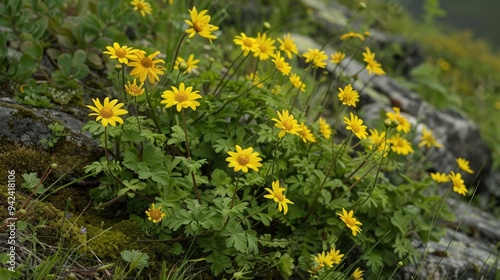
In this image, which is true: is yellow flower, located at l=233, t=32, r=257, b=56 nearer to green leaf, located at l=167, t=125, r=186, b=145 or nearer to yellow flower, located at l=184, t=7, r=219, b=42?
yellow flower, located at l=184, t=7, r=219, b=42

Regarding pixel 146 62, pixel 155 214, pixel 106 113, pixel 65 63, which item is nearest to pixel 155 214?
pixel 155 214

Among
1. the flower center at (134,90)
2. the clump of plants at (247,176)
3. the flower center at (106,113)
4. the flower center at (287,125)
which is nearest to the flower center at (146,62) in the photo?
the clump of plants at (247,176)

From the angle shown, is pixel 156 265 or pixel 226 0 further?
pixel 226 0

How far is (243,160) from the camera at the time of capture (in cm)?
200

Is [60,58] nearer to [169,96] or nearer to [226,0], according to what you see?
[169,96]

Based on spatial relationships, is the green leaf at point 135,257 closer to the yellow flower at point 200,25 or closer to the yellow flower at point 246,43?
the yellow flower at point 200,25

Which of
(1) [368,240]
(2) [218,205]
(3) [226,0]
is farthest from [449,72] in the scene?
(2) [218,205]

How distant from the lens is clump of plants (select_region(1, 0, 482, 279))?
2.12m

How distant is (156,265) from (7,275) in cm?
59

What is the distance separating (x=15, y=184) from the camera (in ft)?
7.30

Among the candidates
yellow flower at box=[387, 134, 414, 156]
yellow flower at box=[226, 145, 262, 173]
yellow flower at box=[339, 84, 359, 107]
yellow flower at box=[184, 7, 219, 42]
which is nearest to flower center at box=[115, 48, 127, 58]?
yellow flower at box=[184, 7, 219, 42]

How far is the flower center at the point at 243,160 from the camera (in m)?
2.00

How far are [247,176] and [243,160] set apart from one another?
0.74 feet

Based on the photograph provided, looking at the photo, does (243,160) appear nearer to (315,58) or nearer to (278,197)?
(278,197)
